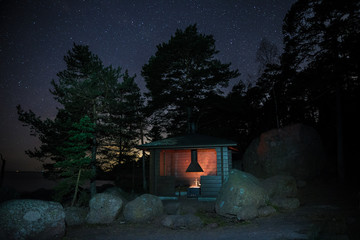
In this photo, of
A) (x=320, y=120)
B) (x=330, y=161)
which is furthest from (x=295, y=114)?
(x=330, y=161)

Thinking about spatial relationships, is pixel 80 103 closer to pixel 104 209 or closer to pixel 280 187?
pixel 104 209

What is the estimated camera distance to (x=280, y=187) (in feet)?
35.0

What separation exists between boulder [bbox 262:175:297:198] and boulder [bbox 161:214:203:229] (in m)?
4.85

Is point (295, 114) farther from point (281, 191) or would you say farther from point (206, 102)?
point (281, 191)

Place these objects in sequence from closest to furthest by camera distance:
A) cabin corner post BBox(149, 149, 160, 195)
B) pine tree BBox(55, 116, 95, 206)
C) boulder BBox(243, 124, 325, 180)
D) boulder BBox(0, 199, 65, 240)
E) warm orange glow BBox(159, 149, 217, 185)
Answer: boulder BBox(0, 199, 65, 240)
pine tree BBox(55, 116, 95, 206)
cabin corner post BBox(149, 149, 160, 195)
boulder BBox(243, 124, 325, 180)
warm orange glow BBox(159, 149, 217, 185)

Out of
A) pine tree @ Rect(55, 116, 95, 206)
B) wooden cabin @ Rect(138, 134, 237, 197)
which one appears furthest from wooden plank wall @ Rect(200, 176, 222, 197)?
pine tree @ Rect(55, 116, 95, 206)

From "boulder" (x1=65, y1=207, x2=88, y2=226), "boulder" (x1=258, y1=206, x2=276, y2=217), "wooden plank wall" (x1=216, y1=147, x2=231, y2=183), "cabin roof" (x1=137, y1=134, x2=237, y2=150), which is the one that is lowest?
"boulder" (x1=65, y1=207, x2=88, y2=226)

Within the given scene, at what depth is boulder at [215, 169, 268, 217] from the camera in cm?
764

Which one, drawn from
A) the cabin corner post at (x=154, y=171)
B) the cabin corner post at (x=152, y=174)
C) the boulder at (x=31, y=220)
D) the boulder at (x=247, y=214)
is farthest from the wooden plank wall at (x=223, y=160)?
the boulder at (x=31, y=220)

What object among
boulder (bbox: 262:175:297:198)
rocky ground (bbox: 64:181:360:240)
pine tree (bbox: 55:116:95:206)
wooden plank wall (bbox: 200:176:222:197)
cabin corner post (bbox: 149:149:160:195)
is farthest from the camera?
cabin corner post (bbox: 149:149:160:195)

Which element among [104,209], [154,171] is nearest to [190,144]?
[154,171]

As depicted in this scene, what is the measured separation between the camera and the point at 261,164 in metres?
14.7

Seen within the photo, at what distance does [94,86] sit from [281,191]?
12770 mm

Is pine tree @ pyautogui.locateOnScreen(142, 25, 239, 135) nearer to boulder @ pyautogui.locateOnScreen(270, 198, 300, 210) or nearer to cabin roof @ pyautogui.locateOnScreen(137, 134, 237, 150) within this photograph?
cabin roof @ pyautogui.locateOnScreen(137, 134, 237, 150)
